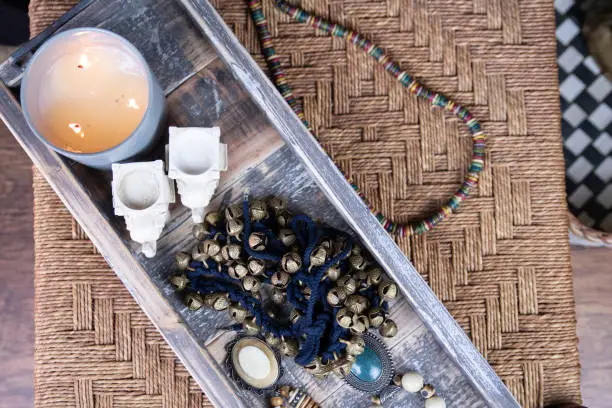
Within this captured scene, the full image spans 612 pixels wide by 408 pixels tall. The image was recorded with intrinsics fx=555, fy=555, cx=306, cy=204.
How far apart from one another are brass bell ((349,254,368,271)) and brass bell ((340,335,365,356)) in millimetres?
60

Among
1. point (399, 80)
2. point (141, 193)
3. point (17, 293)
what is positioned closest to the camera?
point (141, 193)

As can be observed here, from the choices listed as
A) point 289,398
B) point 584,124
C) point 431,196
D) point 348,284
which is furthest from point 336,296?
point 584,124

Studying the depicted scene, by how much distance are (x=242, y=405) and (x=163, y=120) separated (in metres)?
0.26

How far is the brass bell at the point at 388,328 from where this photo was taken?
492 millimetres

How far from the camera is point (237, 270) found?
0.48m

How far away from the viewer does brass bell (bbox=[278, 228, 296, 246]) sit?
0.48 meters

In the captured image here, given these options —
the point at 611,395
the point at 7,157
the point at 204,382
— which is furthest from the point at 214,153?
the point at 611,395

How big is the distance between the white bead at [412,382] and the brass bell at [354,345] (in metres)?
0.06

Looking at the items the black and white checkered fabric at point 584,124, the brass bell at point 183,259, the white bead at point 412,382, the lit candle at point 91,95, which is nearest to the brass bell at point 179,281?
the brass bell at point 183,259

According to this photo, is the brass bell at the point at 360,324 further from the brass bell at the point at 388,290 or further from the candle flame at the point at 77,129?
the candle flame at the point at 77,129

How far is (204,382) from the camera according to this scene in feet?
1.61

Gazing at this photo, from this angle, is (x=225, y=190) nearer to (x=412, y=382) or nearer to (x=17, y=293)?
(x=412, y=382)

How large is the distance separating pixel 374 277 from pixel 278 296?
9 centimetres

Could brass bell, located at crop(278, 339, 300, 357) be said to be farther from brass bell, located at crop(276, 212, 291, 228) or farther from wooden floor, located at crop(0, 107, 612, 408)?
wooden floor, located at crop(0, 107, 612, 408)
